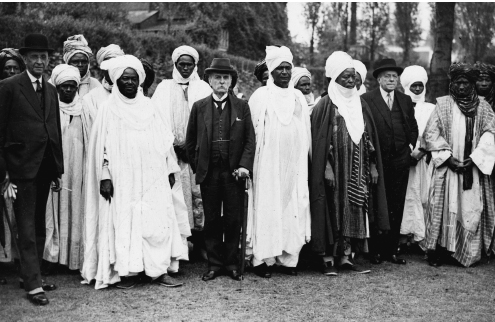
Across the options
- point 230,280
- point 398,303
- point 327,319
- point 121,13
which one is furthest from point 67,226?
point 121,13

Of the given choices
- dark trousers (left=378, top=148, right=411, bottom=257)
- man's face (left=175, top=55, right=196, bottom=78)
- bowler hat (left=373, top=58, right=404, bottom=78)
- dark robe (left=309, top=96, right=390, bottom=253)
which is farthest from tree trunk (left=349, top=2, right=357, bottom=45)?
dark robe (left=309, top=96, right=390, bottom=253)

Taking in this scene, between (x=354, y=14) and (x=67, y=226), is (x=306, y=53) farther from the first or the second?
(x=67, y=226)

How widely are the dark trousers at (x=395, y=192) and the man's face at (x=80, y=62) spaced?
382 centimetres

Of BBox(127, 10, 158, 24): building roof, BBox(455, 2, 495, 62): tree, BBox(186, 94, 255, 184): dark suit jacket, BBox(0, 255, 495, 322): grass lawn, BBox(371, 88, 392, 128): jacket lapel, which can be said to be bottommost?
BBox(0, 255, 495, 322): grass lawn

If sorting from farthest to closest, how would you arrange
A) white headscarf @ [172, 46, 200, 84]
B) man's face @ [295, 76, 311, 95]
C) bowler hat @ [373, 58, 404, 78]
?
man's face @ [295, 76, 311, 95] < white headscarf @ [172, 46, 200, 84] < bowler hat @ [373, 58, 404, 78]

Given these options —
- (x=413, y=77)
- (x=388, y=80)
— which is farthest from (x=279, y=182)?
(x=413, y=77)

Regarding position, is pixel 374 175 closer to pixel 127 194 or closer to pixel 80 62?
pixel 127 194

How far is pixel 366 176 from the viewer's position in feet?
22.6

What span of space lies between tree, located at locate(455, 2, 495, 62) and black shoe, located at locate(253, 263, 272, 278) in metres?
21.0

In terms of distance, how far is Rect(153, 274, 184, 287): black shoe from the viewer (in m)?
6.29

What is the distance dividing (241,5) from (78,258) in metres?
23.7

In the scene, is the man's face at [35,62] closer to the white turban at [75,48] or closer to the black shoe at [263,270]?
the white turban at [75,48]

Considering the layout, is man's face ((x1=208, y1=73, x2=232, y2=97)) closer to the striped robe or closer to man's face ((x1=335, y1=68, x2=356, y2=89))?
man's face ((x1=335, y1=68, x2=356, y2=89))

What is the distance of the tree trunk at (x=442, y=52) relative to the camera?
11305 millimetres
